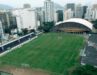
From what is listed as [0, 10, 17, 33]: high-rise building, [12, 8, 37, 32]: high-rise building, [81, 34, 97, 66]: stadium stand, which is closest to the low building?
[12, 8, 37, 32]: high-rise building

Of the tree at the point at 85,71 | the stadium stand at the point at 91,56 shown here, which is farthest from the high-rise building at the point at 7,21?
the tree at the point at 85,71

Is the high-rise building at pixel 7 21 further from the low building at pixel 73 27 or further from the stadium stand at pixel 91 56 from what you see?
the stadium stand at pixel 91 56

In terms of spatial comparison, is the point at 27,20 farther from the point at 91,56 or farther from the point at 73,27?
the point at 91,56

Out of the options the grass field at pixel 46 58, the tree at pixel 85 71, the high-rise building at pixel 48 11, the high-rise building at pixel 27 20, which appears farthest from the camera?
the high-rise building at pixel 48 11

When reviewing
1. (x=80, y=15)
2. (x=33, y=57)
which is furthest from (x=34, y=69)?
(x=80, y=15)

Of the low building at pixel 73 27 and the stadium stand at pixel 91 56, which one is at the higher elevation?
the low building at pixel 73 27

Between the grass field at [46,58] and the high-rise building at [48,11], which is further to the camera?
the high-rise building at [48,11]

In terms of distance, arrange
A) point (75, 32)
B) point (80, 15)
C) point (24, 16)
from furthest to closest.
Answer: point (80, 15) → point (24, 16) → point (75, 32)

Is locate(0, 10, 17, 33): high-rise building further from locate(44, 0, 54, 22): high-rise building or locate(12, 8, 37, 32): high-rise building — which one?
locate(44, 0, 54, 22): high-rise building

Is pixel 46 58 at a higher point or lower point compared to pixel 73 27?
lower

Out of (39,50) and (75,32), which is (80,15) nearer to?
(75,32)

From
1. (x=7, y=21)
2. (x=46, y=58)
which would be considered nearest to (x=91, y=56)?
(x=46, y=58)
